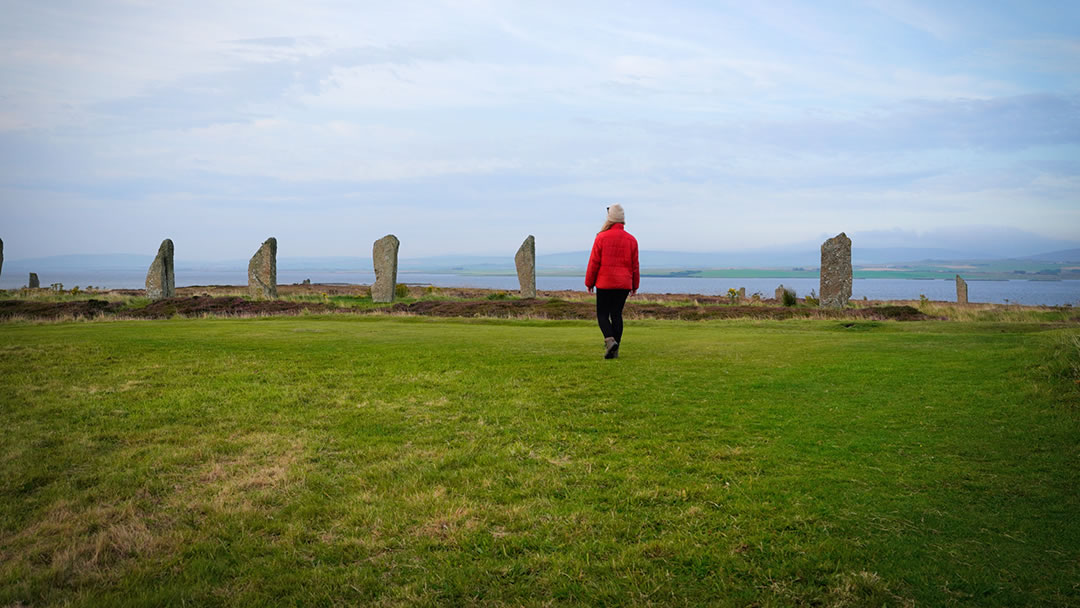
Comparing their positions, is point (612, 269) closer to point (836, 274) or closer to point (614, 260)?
point (614, 260)

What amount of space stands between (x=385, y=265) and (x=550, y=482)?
104 feet

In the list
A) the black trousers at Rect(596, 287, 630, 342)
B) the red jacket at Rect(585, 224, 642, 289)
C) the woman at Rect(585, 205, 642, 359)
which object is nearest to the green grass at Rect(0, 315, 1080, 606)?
the black trousers at Rect(596, 287, 630, 342)

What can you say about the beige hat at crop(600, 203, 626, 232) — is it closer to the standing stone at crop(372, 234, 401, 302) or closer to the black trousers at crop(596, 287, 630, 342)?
the black trousers at crop(596, 287, 630, 342)

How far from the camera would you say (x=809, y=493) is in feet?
18.9

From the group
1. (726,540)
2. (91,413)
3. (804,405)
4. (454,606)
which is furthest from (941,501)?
(91,413)

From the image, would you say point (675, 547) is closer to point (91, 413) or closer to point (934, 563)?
point (934, 563)

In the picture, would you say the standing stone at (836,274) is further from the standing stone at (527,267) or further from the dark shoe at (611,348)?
the dark shoe at (611,348)

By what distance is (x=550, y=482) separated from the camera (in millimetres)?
6238

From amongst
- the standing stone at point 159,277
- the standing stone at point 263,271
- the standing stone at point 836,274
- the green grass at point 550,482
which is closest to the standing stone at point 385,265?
the standing stone at point 263,271

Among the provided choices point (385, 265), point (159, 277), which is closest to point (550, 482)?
point (385, 265)

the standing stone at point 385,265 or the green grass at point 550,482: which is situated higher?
the standing stone at point 385,265

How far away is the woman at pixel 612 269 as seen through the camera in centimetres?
1221

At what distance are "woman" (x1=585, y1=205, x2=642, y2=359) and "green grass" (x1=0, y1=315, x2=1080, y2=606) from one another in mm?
1346

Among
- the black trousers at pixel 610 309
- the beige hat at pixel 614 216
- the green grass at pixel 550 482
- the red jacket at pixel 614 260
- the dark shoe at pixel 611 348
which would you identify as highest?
the beige hat at pixel 614 216
